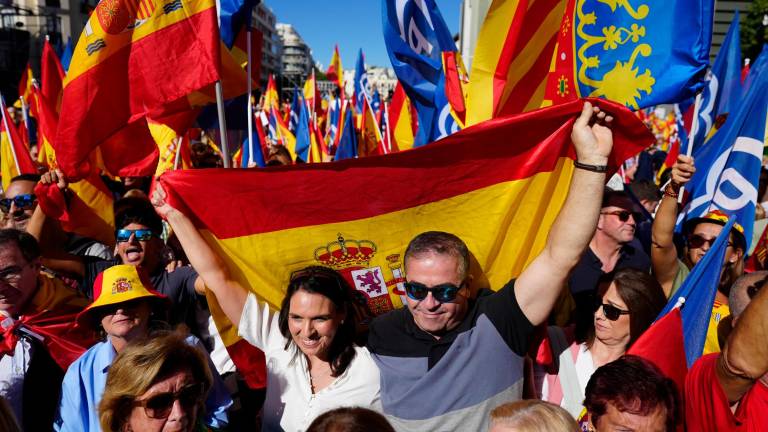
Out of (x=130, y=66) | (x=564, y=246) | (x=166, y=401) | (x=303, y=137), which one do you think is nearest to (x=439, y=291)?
(x=564, y=246)

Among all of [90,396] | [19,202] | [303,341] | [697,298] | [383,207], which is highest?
[383,207]

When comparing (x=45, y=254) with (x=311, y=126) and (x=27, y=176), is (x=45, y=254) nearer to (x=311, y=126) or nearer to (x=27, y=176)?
(x=27, y=176)

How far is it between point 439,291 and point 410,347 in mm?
269

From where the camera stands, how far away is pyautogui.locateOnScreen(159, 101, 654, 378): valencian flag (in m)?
2.69

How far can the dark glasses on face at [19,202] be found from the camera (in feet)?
13.3

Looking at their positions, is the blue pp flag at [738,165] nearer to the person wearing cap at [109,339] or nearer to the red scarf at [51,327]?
the person wearing cap at [109,339]

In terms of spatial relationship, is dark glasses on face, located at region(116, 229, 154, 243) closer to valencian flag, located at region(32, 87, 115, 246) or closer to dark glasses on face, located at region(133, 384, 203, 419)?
valencian flag, located at region(32, 87, 115, 246)

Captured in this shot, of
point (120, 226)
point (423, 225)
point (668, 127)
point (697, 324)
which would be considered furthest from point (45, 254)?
point (668, 127)

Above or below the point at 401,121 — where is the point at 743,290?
below

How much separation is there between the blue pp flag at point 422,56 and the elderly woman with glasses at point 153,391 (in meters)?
3.29

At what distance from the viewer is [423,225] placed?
2836 millimetres

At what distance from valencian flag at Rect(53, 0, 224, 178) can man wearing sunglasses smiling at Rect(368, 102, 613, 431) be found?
2.04 meters

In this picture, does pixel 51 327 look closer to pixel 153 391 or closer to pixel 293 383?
pixel 153 391

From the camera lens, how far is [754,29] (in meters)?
37.1
